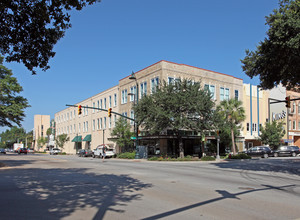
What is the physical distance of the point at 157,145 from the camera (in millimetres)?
39750

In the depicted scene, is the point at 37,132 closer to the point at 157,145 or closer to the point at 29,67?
the point at 157,145

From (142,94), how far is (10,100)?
57.1ft

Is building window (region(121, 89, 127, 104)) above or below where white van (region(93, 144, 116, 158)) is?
above

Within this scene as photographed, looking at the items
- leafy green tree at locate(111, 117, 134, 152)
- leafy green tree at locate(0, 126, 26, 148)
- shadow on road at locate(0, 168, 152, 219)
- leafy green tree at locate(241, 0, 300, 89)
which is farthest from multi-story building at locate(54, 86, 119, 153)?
leafy green tree at locate(0, 126, 26, 148)

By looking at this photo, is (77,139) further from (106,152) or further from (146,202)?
(146,202)

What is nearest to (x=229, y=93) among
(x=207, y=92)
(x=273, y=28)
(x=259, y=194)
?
(x=207, y=92)

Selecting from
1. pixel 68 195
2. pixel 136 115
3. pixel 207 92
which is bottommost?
pixel 68 195

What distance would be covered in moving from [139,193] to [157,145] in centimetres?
2982

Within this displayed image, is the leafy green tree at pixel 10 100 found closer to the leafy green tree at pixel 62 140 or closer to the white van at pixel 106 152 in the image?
the white van at pixel 106 152

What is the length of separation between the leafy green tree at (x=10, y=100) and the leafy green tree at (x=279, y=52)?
28.9m

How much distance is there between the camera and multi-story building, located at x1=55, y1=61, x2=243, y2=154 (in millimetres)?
39550

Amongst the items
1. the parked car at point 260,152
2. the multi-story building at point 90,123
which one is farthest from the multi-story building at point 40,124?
the parked car at point 260,152

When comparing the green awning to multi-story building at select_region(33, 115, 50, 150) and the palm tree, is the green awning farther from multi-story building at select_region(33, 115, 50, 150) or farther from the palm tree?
multi-story building at select_region(33, 115, 50, 150)

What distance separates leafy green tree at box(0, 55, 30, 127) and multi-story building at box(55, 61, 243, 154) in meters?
14.2
